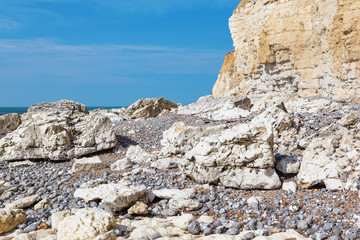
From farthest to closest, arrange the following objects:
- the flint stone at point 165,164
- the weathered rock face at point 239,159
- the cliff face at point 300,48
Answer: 1. the cliff face at point 300,48
2. the flint stone at point 165,164
3. the weathered rock face at point 239,159

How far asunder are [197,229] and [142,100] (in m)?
20.5

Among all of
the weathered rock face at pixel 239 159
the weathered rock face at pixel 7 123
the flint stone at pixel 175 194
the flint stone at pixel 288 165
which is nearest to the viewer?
the flint stone at pixel 175 194

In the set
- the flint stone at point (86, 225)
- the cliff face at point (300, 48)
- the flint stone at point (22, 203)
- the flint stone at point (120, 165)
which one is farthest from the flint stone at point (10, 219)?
the cliff face at point (300, 48)

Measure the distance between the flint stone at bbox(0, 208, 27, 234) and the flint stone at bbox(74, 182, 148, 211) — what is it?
47.1 inches

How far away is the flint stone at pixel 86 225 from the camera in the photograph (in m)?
4.13

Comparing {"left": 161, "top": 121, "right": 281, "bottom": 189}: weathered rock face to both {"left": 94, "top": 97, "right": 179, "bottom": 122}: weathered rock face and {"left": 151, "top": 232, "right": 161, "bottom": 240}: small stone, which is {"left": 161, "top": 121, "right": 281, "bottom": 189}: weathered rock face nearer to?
{"left": 151, "top": 232, "right": 161, "bottom": 240}: small stone

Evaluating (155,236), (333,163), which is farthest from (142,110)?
(155,236)

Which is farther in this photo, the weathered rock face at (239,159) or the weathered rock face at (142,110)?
the weathered rock face at (142,110)

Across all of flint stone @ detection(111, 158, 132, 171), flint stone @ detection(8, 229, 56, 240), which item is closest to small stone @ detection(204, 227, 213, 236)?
flint stone @ detection(8, 229, 56, 240)

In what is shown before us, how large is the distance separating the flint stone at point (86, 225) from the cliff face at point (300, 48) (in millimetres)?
15299

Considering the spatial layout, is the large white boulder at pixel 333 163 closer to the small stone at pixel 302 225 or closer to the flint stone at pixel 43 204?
the small stone at pixel 302 225

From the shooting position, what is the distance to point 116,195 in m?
5.27

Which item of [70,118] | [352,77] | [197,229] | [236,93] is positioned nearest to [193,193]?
[197,229]

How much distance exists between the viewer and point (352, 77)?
Answer: 50.1ft
